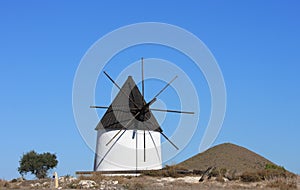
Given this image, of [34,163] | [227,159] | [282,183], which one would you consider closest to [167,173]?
[282,183]

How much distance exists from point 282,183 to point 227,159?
25.4m

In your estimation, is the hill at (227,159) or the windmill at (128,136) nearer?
the windmill at (128,136)

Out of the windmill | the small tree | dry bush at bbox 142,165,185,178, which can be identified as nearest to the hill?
the windmill

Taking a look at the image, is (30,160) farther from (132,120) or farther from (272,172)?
(272,172)

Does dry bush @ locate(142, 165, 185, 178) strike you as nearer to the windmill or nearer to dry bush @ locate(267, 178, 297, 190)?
the windmill

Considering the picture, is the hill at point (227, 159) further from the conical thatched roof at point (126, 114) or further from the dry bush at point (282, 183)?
the dry bush at point (282, 183)

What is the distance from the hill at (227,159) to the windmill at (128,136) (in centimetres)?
801

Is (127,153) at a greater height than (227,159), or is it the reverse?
(227,159)

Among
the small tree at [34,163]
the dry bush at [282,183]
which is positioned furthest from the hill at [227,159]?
the dry bush at [282,183]

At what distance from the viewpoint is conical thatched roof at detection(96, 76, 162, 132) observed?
159 feet

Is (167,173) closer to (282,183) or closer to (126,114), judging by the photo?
(126,114)

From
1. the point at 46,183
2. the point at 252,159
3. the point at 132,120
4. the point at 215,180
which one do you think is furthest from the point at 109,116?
the point at 252,159

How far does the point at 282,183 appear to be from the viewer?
34.0m

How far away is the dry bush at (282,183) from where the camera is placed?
1307 inches
